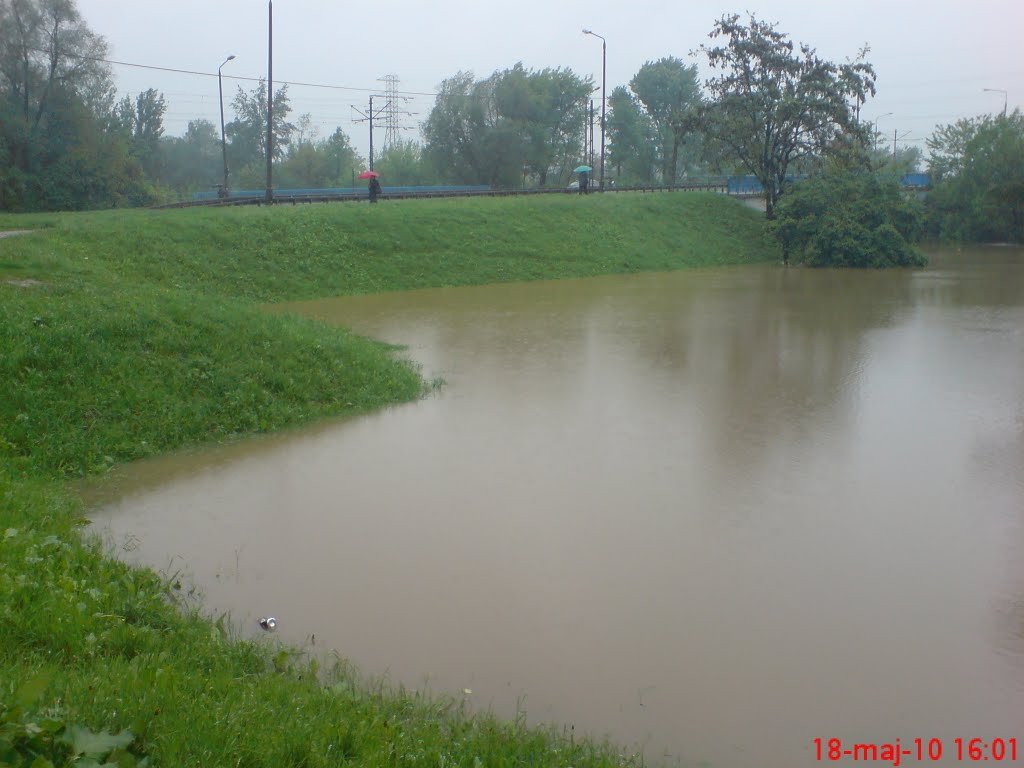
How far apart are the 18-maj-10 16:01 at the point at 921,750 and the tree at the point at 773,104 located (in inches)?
1458

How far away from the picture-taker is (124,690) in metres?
3.93

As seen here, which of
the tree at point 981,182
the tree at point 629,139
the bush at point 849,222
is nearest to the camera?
the bush at point 849,222

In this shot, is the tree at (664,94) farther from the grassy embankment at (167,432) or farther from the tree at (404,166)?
the grassy embankment at (167,432)

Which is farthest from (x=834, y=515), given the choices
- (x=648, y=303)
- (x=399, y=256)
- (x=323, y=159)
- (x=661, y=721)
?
(x=323, y=159)

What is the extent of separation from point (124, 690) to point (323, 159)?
69731mm

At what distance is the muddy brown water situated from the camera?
504 cm

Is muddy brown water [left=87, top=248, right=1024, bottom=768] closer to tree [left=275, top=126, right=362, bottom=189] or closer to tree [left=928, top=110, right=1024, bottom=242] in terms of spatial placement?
tree [left=928, top=110, right=1024, bottom=242]

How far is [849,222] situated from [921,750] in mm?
32047

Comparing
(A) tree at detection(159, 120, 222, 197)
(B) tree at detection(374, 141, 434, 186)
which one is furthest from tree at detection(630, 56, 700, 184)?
(A) tree at detection(159, 120, 222, 197)

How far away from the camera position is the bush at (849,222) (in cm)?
3372

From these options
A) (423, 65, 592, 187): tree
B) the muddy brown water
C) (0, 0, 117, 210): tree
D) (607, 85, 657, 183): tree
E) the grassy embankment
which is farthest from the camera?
(607, 85, 657, 183): tree

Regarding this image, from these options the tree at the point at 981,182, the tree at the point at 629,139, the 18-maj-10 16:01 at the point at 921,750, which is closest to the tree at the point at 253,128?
the tree at the point at 629,139

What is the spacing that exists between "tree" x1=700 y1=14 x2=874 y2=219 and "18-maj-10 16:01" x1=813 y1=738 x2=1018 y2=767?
121ft

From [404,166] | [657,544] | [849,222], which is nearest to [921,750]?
[657,544]
